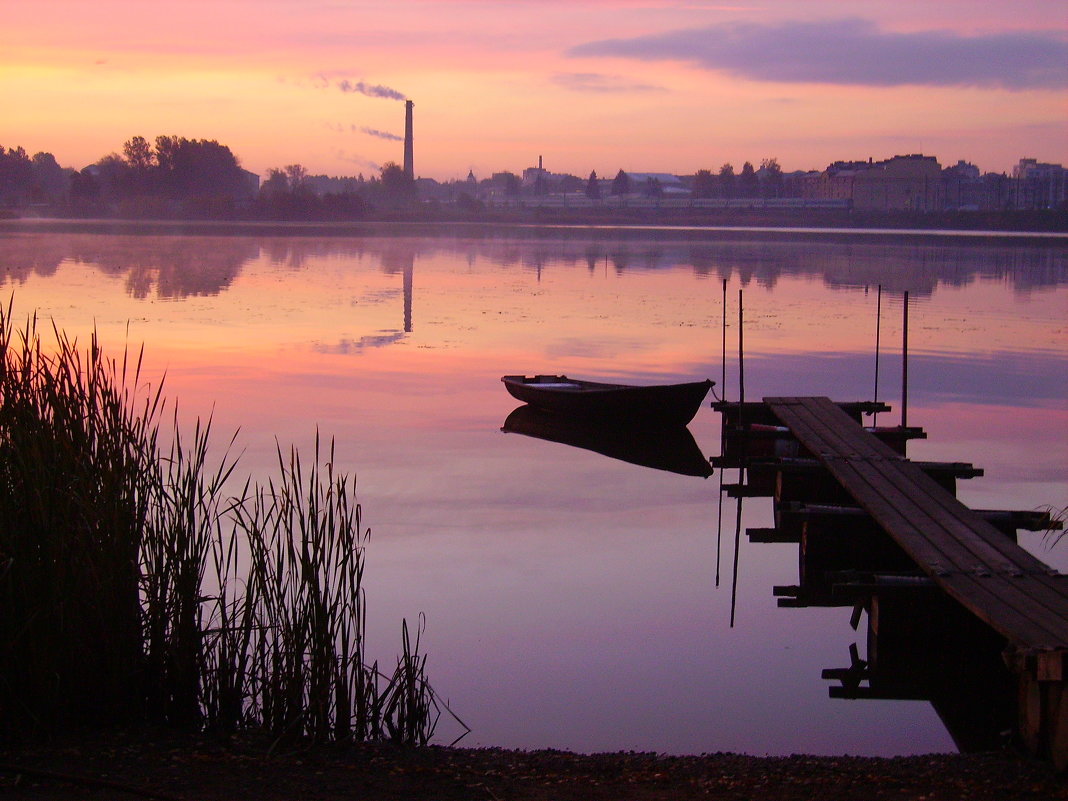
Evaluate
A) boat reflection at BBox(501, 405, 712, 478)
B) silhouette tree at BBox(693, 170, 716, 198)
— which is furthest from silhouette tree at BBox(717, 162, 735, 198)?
boat reflection at BBox(501, 405, 712, 478)

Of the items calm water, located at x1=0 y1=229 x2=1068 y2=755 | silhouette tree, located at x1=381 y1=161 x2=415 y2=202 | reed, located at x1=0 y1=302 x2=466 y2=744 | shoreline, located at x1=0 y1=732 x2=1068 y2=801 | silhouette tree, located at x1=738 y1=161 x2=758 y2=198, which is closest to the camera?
shoreline, located at x1=0 y1=732 x2=1068 y2=801

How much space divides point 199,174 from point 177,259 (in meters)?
79.8

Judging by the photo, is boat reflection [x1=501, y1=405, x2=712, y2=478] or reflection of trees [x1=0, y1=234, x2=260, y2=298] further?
reflection of trees [x1=0, y1=234, x2=260, y2=298]

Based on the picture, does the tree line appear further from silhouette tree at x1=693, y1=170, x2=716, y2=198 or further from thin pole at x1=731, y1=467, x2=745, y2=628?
thin pole at x1=731, y1=467, x2=745, y2=628

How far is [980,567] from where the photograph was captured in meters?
6.60

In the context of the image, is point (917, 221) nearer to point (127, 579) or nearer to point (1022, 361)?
point (1022, 361)

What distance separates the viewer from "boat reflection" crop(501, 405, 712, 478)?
1294 centimetres

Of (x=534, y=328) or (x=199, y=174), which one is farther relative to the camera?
(x=199, y=174)

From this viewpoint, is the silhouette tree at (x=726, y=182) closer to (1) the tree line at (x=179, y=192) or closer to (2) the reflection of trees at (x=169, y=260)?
(1) the tree line at (x=179, y=192)

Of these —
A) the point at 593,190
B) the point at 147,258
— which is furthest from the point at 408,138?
the point at 147,258

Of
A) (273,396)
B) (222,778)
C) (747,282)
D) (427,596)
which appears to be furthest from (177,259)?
(222,778)

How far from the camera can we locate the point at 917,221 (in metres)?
118

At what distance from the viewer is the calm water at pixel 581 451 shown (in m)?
6.50

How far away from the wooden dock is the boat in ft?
8.74
